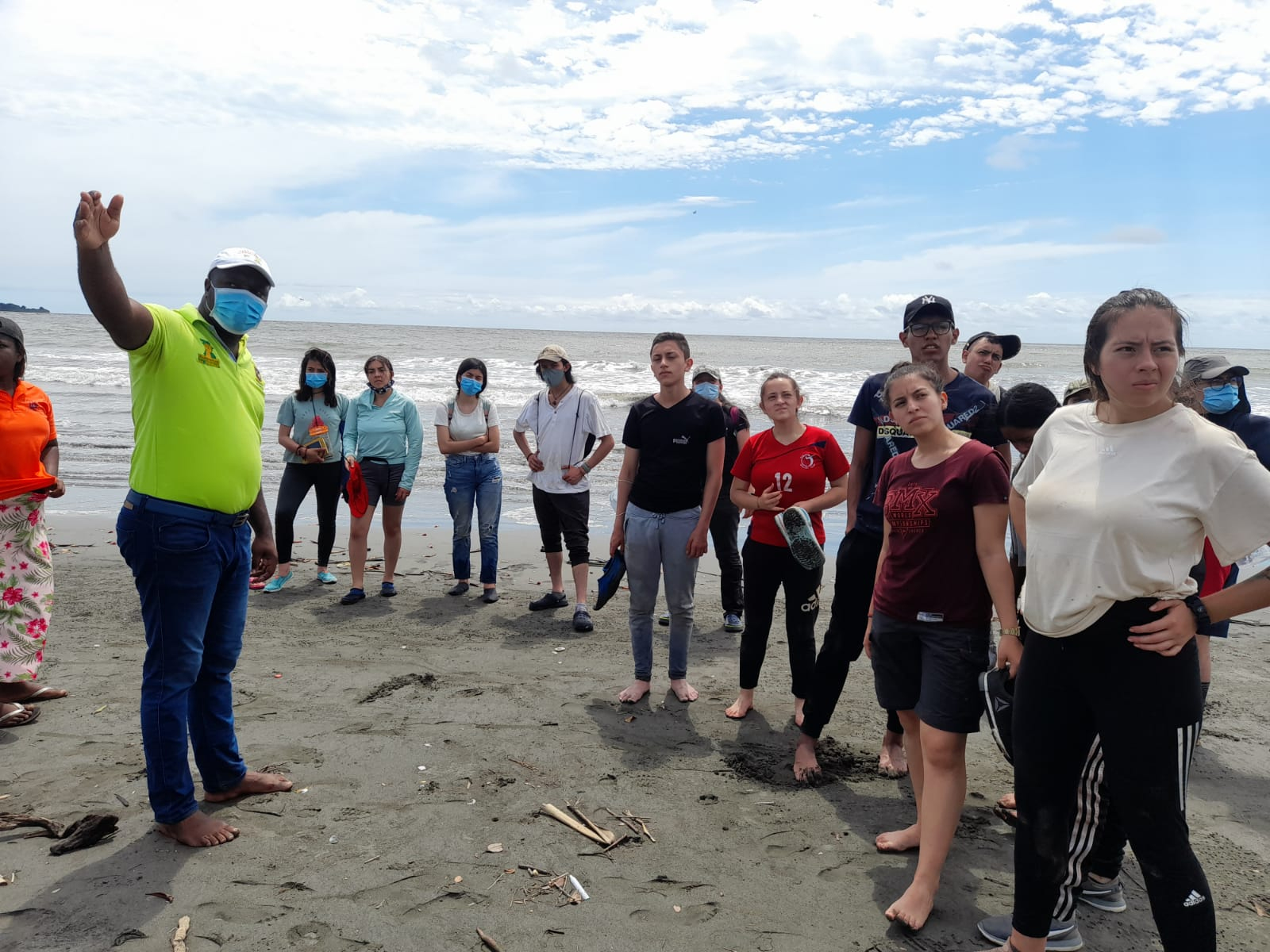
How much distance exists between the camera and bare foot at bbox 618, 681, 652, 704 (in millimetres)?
5031

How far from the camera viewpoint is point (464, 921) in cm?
289

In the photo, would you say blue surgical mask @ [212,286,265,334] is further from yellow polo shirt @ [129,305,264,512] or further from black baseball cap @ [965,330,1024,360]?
black baseball cap @ [965,330,1024,360]

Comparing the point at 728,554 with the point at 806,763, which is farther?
the point at 728,554

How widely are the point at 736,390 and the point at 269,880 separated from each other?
28.3 m

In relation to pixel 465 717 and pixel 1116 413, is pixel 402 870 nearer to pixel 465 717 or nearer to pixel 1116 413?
pixel 465 717

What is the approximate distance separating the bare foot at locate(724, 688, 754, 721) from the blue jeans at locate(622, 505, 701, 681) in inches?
15.4

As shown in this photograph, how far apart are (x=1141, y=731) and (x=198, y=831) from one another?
3.23 metres

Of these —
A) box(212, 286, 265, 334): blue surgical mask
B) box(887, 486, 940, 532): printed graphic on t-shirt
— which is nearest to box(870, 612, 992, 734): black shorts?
box(887, 486, 940, 532): printed graphic on t-shirt

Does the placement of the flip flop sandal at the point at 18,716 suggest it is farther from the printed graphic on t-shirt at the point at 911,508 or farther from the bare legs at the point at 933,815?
the printed graphic on t-shirt at the point at 911,508

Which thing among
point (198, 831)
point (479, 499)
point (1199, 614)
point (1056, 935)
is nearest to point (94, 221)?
point (198, 831)

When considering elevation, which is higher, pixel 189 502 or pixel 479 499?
pixel 189 502

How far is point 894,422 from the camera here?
12.6 feet

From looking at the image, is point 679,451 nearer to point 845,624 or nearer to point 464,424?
point 845,624

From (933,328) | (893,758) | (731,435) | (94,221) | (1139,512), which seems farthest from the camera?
(731,435)
